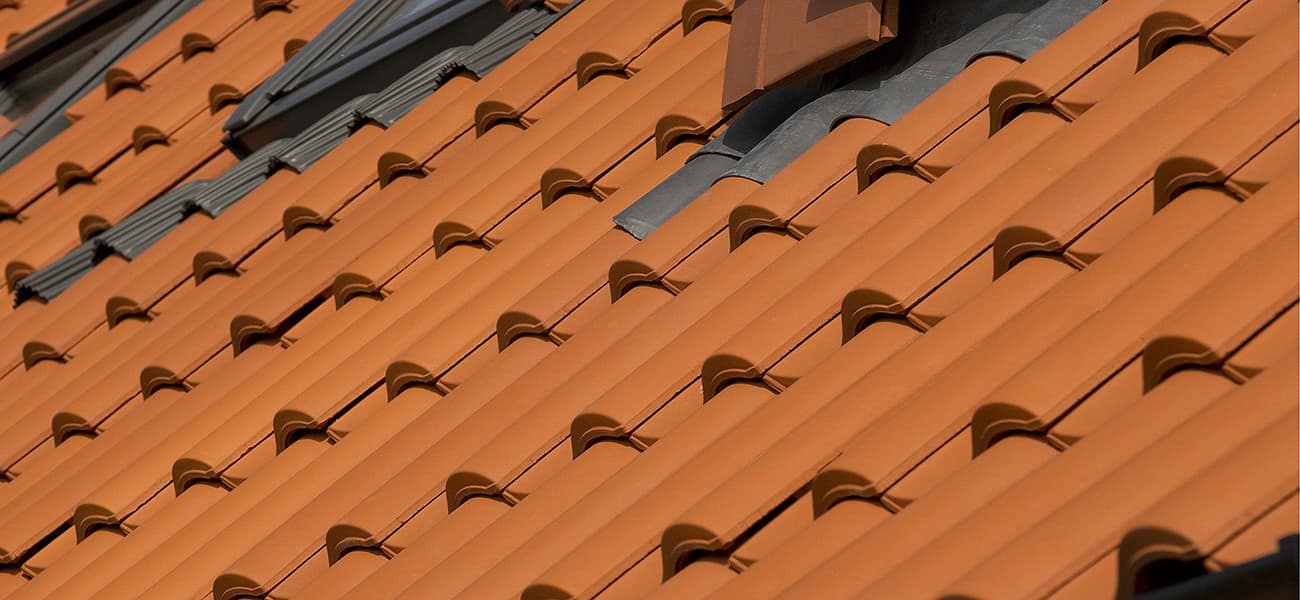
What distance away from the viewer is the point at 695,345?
12.4ft

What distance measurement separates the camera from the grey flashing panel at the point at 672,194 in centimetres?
439

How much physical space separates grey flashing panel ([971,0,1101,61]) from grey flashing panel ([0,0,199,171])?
4215 mm

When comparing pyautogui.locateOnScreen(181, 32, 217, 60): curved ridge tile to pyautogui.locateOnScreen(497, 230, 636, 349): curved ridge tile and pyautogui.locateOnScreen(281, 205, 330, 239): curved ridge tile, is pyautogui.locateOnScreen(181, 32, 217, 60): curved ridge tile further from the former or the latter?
pyautogui.locateOnScreen(497, 230, 636, 349): curved ridge tile

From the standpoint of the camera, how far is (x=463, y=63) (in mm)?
5727

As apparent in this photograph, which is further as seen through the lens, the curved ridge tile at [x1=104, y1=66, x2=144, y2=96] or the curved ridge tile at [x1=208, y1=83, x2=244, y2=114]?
the curved ridge tile at [x1=104, y1=66, x2=144, y2=96]

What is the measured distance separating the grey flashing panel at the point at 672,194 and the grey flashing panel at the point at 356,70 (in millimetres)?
1649

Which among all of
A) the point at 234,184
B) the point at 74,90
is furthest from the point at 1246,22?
the point at 74,90

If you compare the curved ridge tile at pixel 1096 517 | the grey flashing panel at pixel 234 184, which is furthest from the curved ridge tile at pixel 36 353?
the curved ridge tile at pixel 1096 517

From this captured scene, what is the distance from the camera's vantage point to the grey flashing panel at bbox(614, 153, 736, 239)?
439 cm

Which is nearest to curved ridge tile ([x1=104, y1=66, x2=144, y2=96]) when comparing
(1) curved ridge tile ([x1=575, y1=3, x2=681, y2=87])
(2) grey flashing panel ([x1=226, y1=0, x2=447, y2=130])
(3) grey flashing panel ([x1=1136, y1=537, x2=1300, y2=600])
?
(2) grey flashing panel ([x1=226, y1=0, x2=447, y2=130])

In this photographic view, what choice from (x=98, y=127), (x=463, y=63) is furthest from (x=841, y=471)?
(x=98, y=127)

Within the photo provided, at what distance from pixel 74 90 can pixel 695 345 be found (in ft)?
14.4

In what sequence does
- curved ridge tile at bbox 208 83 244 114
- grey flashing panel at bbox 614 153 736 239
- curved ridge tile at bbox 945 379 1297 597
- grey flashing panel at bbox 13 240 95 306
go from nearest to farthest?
curved ridge tile at bbox 945 379 1297 597 → grey flashing panel at bbox 614 153 736 239 → grey flashing panel at bbox 13 240 95 306 → curved ridge tile at bbox 208 83 244 114

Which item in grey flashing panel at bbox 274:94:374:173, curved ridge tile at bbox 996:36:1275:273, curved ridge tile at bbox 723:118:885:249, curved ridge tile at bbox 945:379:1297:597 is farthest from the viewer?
grey flashing panel at bbox 274:94:374:173
